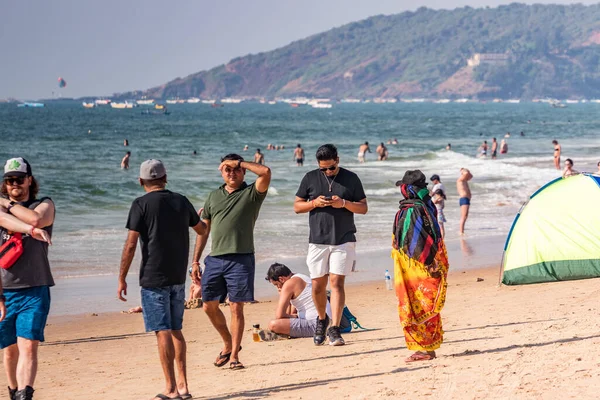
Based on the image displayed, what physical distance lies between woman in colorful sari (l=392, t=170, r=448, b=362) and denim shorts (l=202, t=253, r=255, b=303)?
1.06 meters

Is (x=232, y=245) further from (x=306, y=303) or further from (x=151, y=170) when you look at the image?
(x=306, y=303)

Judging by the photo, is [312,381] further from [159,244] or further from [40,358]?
[40,358]

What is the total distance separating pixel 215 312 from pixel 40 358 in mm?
2374

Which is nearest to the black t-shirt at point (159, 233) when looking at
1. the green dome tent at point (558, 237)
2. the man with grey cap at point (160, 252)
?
the man with grey cap at point (160, 252)

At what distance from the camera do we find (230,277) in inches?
262

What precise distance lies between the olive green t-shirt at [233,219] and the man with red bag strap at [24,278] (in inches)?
61.7

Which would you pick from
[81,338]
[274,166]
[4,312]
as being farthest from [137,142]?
[4,312]

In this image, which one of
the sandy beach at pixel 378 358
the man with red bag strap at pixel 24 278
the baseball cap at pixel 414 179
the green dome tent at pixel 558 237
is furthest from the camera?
the green dome tent at pixel 558 237

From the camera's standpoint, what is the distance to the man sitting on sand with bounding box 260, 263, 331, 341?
8.08 meters

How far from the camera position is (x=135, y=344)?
8.82m

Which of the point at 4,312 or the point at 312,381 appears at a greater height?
the point at 4,312

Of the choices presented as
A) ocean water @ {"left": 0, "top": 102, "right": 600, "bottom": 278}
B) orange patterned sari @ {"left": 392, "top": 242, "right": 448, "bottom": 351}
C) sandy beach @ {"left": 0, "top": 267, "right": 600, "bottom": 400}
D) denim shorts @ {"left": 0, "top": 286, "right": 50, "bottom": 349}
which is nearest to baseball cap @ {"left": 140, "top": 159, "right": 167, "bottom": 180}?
denim shorts @ {"left": 0, "top": 286, "right": 50, "bottom": 349}

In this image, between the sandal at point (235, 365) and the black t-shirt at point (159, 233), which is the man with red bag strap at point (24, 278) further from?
the sandal at point (235, 365)

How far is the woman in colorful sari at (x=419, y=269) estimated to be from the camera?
21.1 ft
